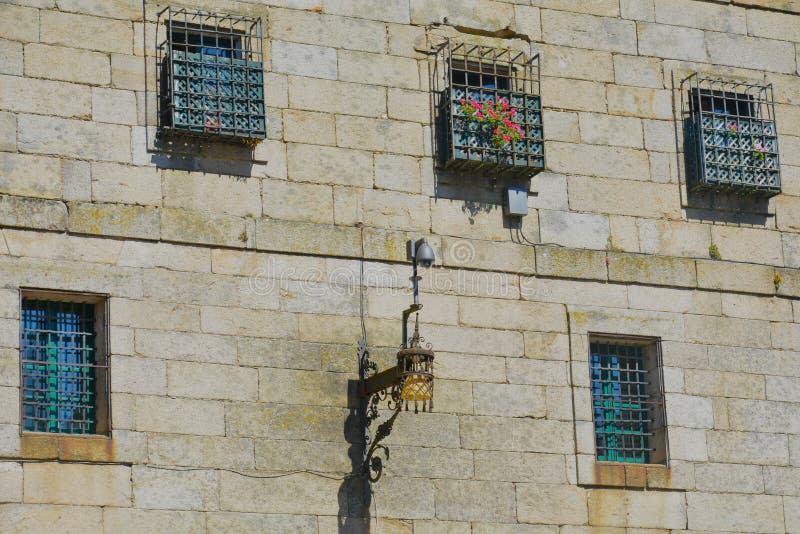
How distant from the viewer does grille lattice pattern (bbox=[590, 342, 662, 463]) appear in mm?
17625

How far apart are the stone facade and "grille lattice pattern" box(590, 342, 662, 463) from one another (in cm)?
29

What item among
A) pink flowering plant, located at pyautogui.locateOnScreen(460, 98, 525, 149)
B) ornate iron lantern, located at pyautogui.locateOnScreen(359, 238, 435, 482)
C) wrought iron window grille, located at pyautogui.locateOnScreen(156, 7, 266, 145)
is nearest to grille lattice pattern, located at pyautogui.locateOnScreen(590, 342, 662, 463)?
ornate iron lantern, located at pyautogui.locateOnScreen(359, 238, 435, 482)

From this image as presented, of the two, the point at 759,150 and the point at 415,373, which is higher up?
the point at 759,150

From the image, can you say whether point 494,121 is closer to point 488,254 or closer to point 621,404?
point 488,254

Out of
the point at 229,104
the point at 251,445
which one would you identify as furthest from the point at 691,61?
the point at 251,445

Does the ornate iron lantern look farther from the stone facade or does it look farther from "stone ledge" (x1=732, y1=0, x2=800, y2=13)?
"stone ledge" (x1=732, y1=0, x2=800, y2=13)

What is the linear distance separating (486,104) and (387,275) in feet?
6.32

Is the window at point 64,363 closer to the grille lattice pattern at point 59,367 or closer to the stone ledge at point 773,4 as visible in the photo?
the grille lattice pattern at point 59,367

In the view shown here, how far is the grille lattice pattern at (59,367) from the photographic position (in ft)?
51.5

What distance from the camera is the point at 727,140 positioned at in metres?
18.5

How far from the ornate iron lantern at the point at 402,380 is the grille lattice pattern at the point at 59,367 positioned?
7.69 ft

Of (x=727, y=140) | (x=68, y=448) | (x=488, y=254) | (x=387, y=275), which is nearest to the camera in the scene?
(x=68, y=448)

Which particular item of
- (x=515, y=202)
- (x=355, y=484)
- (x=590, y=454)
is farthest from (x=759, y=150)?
(x=355, y=484)

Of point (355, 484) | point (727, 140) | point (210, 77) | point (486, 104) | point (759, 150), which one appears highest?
point (210, 77)
